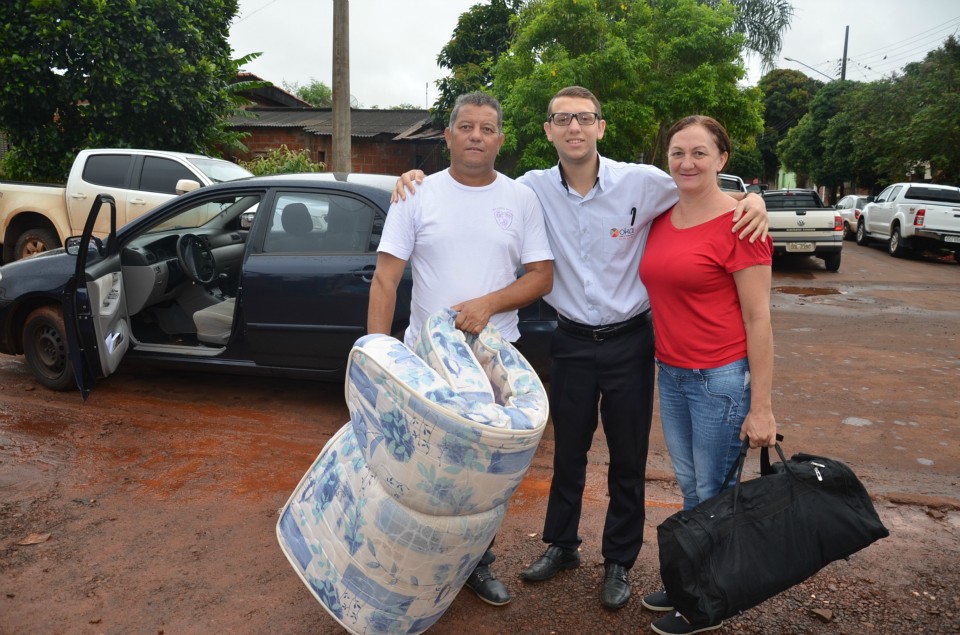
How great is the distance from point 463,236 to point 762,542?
142cm

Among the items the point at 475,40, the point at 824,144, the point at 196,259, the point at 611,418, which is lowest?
the point at 611,418

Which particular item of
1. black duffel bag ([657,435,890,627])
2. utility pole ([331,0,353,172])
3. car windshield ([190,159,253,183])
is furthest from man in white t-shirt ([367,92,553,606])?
utility pole ([331,0,353,172])

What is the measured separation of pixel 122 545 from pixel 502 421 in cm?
221

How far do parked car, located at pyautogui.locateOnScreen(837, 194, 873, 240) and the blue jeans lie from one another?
19.4 meters

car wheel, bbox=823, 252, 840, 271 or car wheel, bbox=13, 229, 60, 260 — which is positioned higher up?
car wheel, bbox=13, 229, 60, 260

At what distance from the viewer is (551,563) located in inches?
127

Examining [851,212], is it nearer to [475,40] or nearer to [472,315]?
[475,40]

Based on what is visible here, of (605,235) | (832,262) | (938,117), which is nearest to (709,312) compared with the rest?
(605,235)

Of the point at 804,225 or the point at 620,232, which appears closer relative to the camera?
the point at 620,232

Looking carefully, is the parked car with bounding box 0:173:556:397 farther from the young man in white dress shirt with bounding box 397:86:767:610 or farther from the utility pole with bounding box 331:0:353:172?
the utility pole with bounding box 331:0:353:172

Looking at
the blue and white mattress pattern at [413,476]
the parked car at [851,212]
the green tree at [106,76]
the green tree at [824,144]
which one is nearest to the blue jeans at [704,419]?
the blue and white mattress pattern at [413,476]

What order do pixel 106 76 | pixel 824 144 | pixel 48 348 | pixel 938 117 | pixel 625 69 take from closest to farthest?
pixel 48 348, pixel 106 76, pixel 625 69, pixel 938 117, pixel 824 144

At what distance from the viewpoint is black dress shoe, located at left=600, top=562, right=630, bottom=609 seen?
301 centimetres

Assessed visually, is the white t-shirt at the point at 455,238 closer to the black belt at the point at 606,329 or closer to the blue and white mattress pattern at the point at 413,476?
the blue and white mattress pattern at the point at 413,476
